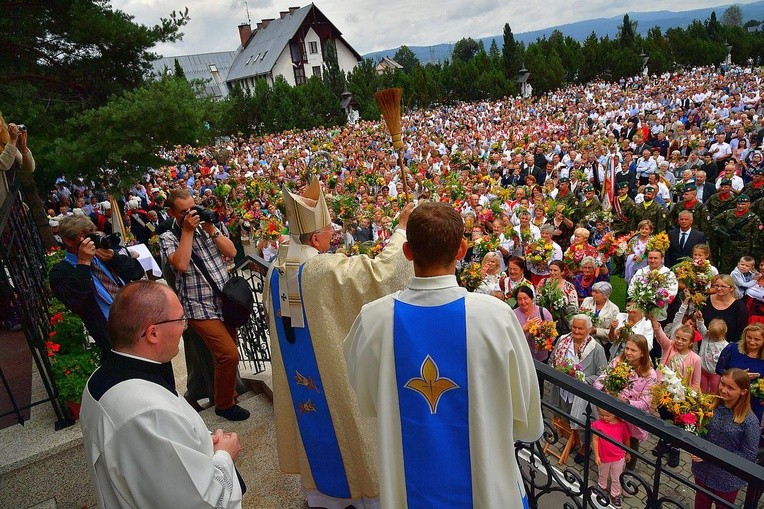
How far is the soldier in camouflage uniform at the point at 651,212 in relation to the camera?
9359mm

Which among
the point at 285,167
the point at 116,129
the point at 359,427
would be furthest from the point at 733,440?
the point at 285,167

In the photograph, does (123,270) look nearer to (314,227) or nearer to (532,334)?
(314,227)

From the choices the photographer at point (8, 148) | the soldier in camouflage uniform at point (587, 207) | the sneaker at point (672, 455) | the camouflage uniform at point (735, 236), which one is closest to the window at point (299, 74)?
the soldier in camouflage uniform at point (587, 207)

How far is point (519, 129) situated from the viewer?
23.4 metres

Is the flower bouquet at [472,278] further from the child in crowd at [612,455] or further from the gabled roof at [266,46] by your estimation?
the gabled roof at [266,46]

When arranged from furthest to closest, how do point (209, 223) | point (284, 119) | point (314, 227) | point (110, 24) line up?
point (284, 119) → point (110, 24) → point (209, 223) → point (314, 227)

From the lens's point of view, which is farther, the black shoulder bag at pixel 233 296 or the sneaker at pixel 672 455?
the black shoulder bag at pixel 233 296

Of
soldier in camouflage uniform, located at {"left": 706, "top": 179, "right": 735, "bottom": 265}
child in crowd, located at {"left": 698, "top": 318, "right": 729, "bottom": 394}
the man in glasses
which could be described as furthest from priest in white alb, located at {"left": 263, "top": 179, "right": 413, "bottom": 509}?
soldier in camouflage uniform, located at {"left": 706, "top": 179, "right": 735, "bottom": 265}

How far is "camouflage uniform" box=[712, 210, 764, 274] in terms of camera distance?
312 inches

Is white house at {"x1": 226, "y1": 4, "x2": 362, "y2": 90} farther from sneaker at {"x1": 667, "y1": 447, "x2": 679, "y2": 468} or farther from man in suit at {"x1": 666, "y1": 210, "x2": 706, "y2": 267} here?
sneaker at {"x1": 667, "y1": 447, "x2": 679, "y2": 468}

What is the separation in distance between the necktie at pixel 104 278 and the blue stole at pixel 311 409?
5.09 feet

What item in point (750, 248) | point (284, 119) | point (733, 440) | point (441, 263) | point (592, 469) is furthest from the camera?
point (284, 119)

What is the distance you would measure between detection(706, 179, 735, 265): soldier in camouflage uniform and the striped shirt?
8.22 m

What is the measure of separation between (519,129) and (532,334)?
64.1 feet
